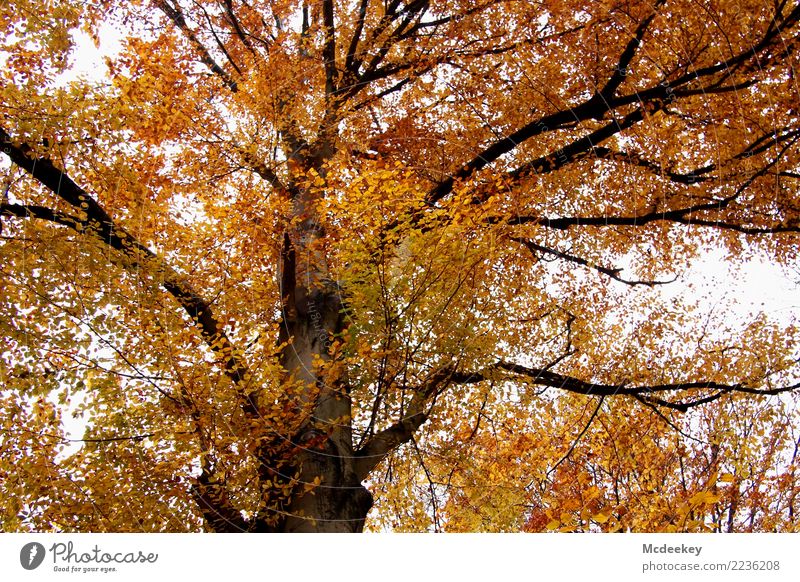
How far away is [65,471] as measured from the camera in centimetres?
658

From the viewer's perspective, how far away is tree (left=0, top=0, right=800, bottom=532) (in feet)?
21.7

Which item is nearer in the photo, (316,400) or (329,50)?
(316,400)

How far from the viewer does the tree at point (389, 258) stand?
6609 mm

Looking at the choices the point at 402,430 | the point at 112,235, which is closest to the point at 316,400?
the point at 402,430

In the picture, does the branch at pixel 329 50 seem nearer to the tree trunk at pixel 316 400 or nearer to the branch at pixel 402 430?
the tree trunk at pixel 316 400

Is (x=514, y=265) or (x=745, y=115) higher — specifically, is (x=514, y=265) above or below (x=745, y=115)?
below

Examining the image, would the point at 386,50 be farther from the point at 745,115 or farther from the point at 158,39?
the point at 745,115

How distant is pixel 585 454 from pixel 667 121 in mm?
6830

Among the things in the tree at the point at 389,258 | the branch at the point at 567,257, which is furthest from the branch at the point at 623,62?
the branch at the point at 567,257

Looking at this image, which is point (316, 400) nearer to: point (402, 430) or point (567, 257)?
point (402, 430)

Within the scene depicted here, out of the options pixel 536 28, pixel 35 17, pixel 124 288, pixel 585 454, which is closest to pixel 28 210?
pixel 124 288

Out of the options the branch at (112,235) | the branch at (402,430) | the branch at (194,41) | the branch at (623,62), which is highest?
the branch at (194,41)

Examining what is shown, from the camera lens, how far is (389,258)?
22.5 ft

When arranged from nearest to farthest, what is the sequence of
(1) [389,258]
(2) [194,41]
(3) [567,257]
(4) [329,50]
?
(1) [389,258] → (3) [567,257] → (4) [329,50] → (2) [194,41]
